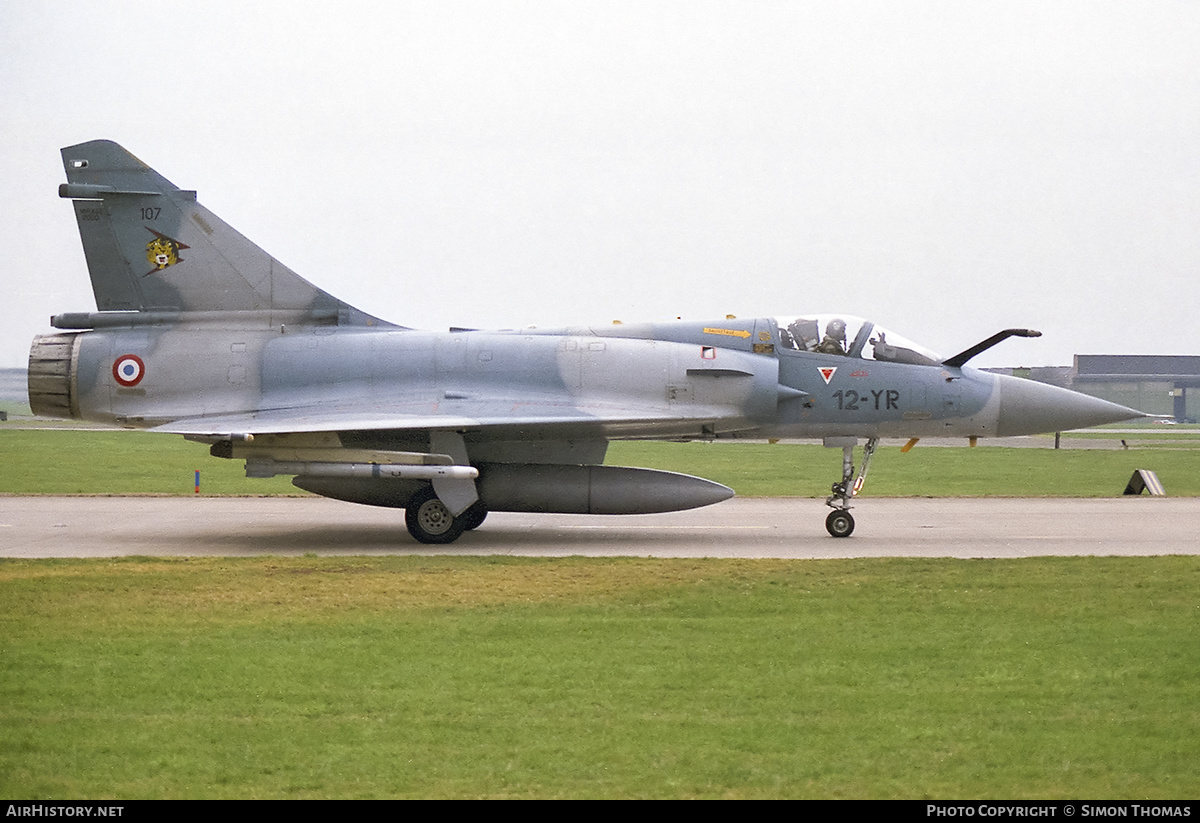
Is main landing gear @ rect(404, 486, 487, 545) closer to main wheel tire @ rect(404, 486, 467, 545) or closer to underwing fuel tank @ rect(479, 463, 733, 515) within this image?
main wheel tire @ rect(404, 486, 467, 545)

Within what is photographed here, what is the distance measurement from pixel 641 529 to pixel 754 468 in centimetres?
1214

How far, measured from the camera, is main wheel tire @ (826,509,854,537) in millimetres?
15617

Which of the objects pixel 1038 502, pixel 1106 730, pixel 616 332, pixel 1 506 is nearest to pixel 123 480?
pixel 1 506

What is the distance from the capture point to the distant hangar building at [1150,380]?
255ft

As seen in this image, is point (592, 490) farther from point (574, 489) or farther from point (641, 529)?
point (641, 529)

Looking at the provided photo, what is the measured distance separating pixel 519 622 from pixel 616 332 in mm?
7768

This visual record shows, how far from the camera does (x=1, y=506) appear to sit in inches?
757

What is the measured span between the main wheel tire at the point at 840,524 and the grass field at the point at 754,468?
646cm

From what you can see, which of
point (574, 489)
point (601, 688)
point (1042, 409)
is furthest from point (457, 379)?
point (601, 688)

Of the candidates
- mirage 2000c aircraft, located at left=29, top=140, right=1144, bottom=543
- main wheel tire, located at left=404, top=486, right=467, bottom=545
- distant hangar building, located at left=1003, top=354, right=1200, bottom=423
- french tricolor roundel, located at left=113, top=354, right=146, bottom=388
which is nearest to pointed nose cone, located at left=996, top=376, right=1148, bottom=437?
mirage 2000c aircraft, located at left=29, top=140, right=1144, bottom=543

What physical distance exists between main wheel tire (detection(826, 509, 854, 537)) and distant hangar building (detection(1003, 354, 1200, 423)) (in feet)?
212

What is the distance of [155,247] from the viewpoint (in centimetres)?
1623

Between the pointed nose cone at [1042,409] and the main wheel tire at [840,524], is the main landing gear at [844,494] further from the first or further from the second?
the pointed nose cone at [1042,409]

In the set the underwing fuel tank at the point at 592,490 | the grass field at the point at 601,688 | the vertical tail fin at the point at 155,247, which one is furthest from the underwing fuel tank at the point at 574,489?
the grass field at the point at 601,688
